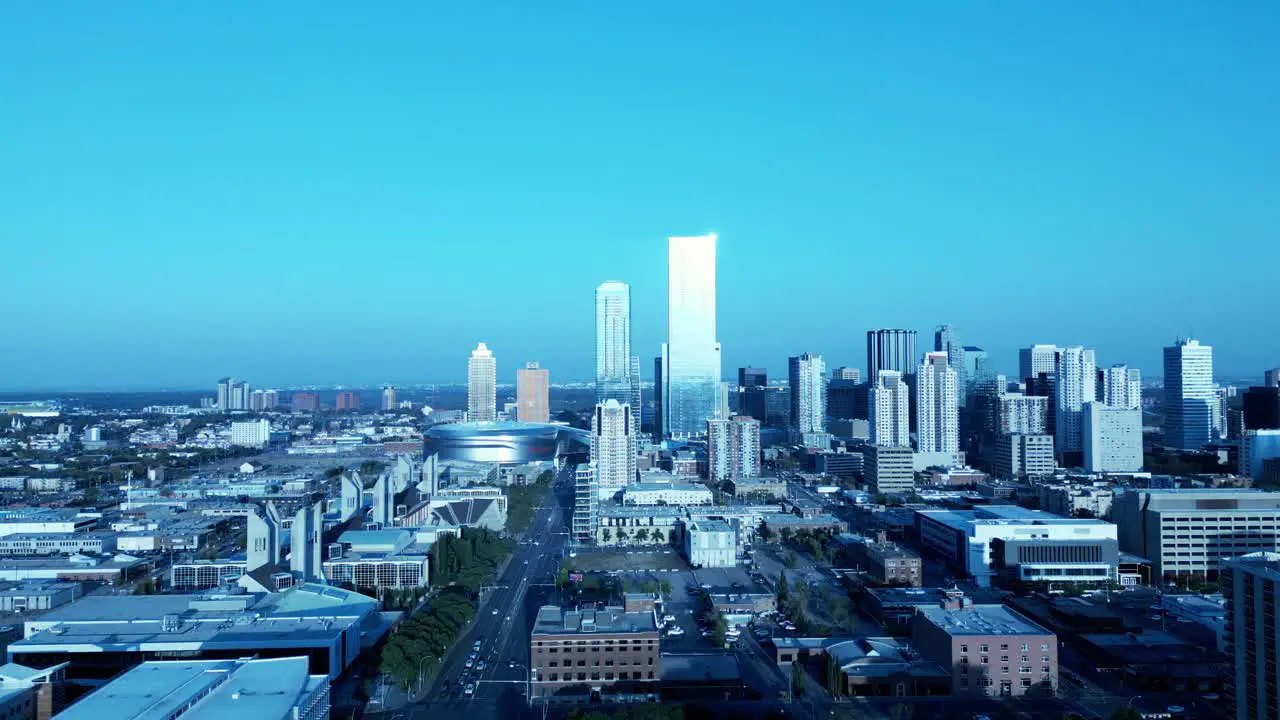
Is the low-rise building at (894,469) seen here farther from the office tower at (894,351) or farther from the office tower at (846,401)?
the office tower at (894,351)

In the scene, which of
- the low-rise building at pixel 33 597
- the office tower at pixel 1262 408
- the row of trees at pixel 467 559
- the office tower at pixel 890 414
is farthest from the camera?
the office tower at pixel 890 414

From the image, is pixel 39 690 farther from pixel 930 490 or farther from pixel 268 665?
pixel 930 490

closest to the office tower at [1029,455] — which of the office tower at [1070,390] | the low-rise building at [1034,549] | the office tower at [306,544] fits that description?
the office tower at [1070,390]

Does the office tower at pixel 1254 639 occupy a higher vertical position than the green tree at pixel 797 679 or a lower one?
higher

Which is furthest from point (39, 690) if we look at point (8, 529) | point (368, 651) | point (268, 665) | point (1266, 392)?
point (1266, 392)

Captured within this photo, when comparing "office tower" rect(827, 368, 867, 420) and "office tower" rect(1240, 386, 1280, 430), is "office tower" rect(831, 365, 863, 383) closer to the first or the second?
"office tower" rect(827, 368, 867, 420)
